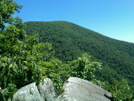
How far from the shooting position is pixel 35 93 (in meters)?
3.77

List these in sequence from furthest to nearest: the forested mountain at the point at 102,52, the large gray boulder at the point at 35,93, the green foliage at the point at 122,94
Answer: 1. the forested mountain at the point at 102,52
2. the green foliage at the point at 122,94
3. the large gray boulder at the point at 35,93

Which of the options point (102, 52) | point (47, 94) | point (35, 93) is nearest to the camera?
point (35, 93)

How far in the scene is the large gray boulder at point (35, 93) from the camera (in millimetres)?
3473

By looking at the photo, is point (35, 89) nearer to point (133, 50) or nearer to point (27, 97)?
point (27, 97)

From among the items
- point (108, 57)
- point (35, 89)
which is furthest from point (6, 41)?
point (108, 57)

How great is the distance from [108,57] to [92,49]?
16593 millimetres

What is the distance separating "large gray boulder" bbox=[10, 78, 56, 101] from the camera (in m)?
3.47

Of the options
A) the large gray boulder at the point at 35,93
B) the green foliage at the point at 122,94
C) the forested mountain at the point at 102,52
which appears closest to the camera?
the large gray boulder at the point at 35,93

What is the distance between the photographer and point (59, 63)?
711 cm

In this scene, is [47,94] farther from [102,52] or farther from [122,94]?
[102,52]

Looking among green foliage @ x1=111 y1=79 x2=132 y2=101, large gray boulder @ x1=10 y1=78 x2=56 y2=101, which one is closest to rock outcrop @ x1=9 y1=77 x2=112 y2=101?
large gray boulder @ x1=10 y1=78 x2=56 y2=101

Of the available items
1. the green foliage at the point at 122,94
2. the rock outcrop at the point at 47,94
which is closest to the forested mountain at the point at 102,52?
the green foliage at the point at 122,94

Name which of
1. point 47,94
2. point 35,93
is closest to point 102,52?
point 47,94

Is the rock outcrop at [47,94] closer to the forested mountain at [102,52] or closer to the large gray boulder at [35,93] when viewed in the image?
the large gray boulder at [35,93]
